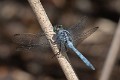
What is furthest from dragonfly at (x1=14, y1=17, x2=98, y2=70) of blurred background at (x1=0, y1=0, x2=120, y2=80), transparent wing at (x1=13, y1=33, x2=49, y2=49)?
blurred background at (x1=0, y1=0, x2=120, y2=80)

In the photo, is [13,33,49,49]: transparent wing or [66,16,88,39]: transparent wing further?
[66,16,88,39]: transparent wing

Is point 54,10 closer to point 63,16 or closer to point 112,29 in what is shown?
point 63,16

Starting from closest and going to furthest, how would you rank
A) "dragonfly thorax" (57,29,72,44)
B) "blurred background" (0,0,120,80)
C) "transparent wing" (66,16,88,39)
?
"dragonfly thorax" (57,29,72,44)
"transparent wing" (66,16,88,39)
"blurred background" (0,0,120,80)

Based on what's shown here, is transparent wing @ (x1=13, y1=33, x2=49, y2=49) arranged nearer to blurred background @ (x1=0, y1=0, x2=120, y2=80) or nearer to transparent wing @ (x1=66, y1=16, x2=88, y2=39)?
transparent wing @ (x1=66, y1=16, x2=88, y2=39)

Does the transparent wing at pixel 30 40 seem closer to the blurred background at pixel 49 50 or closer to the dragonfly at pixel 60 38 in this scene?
the dragonfly at pixel 60 38

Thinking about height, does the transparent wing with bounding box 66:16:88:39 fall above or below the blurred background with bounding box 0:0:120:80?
above

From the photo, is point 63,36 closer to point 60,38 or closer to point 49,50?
point 60,38

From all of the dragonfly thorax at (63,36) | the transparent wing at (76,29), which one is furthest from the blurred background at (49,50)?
the dragonfly thorax at (63,36)

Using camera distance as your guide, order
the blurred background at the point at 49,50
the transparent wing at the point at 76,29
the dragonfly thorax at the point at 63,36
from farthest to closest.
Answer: the blurred background at the point at 49,50 → the transparent wing at the point at 76,29 → the dragonfly thorax at the point at 63,36
